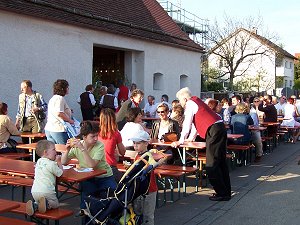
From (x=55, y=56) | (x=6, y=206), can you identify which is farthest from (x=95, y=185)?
(x=55, y=56)

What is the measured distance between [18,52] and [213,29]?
38777mm

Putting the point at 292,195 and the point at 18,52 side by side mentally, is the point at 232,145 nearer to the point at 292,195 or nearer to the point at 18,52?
the point at 292,195

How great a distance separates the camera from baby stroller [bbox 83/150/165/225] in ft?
18.2

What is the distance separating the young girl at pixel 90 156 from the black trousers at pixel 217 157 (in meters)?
2.32

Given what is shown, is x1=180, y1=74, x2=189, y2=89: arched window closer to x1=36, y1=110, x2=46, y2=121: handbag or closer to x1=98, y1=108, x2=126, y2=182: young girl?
x1=36, y1=110, x2=46, y2=121: handbag

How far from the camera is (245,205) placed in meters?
8.05

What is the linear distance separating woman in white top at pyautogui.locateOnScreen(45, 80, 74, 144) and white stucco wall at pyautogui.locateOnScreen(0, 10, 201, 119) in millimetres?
4091

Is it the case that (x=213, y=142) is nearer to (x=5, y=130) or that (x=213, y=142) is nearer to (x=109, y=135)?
(x=109, y=135)

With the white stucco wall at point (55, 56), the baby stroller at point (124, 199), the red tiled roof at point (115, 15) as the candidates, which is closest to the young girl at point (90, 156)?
the baby stroller at point (124, 199)

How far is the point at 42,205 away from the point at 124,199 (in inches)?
36.4

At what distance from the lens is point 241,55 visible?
50.2m

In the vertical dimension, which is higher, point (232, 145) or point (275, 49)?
point (275, 49)

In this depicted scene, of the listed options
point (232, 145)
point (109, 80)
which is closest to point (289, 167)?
point (232, 145)

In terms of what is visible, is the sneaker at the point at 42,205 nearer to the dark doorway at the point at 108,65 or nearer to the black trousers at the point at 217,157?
the black trousers at the point at 217,157
